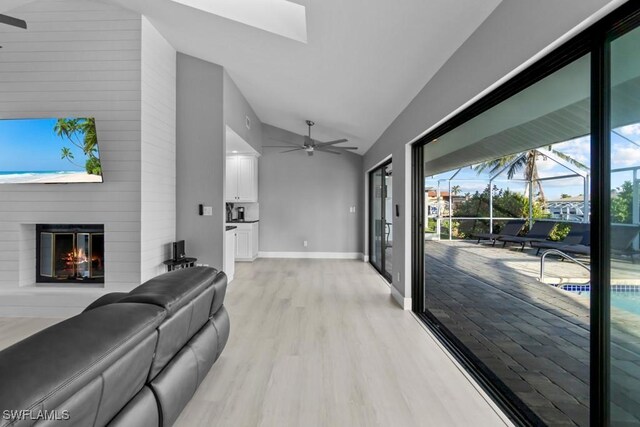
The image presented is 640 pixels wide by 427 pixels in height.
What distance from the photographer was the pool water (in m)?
1.19

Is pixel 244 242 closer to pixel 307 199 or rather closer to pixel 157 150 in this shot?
pixel 307 199

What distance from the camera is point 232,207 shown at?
288 inches

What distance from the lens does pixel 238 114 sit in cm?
519

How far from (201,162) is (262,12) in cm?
215

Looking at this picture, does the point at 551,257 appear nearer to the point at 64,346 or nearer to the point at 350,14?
the point at 350,14

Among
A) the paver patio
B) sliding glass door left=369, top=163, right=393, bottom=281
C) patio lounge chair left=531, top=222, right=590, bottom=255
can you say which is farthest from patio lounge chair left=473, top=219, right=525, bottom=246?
sliding glass door left=369, top=163, right=393, bottom=281

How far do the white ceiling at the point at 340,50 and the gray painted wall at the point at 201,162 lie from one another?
356 millimetres

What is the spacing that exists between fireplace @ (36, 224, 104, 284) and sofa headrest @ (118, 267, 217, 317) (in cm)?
252

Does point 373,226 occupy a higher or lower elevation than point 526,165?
lower

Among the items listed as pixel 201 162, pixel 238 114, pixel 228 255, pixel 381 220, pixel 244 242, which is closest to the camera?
pixel 201 162

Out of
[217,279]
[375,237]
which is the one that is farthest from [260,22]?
[375,237]

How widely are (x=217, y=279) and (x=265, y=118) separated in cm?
530

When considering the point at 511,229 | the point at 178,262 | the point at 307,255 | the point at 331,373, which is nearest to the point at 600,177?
the point at 331,373

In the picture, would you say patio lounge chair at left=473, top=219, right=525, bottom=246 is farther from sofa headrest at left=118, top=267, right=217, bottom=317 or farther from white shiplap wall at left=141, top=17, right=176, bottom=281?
white shiplap wall at left=141, top=17, right=176, bottom=281
